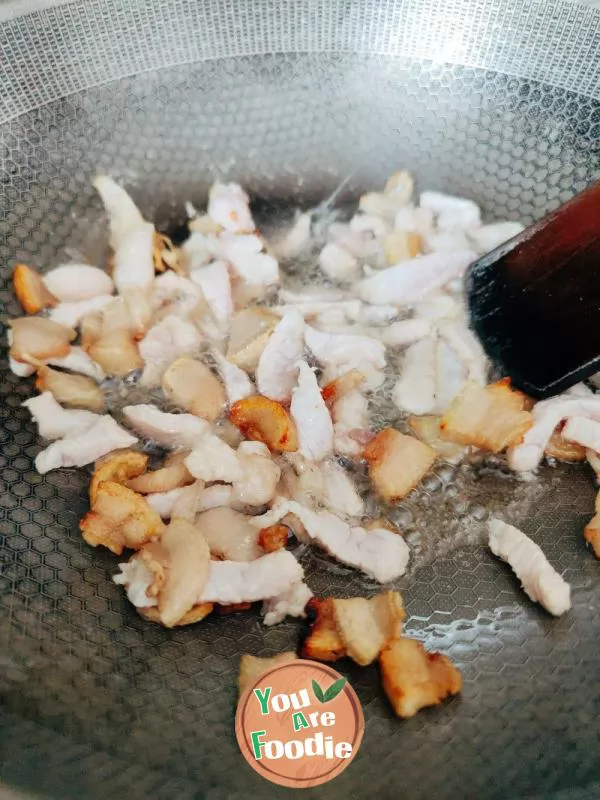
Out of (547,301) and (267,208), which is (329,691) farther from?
(267,208)

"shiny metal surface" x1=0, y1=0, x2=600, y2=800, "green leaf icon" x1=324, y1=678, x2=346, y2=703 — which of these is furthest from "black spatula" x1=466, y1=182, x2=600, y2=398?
"green leaf icon" x1=324, y1=678, x2=346, y2=703

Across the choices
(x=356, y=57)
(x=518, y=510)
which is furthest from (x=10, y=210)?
(x=518, y=510)

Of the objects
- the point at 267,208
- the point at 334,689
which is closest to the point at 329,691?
the point at 334,689

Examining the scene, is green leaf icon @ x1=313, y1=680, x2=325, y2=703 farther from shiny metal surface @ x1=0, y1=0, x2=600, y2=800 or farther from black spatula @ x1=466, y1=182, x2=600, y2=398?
black spatula @ x1=466, y1=182, x2=600, y2=398

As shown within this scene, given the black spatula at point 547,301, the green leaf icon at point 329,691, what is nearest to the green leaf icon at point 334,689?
the green leaf icon at point 329,691

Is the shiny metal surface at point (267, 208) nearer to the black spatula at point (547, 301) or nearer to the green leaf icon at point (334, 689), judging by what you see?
the green leaf icon at point (334, 689)

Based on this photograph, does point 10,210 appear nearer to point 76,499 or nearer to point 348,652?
point 76,499
